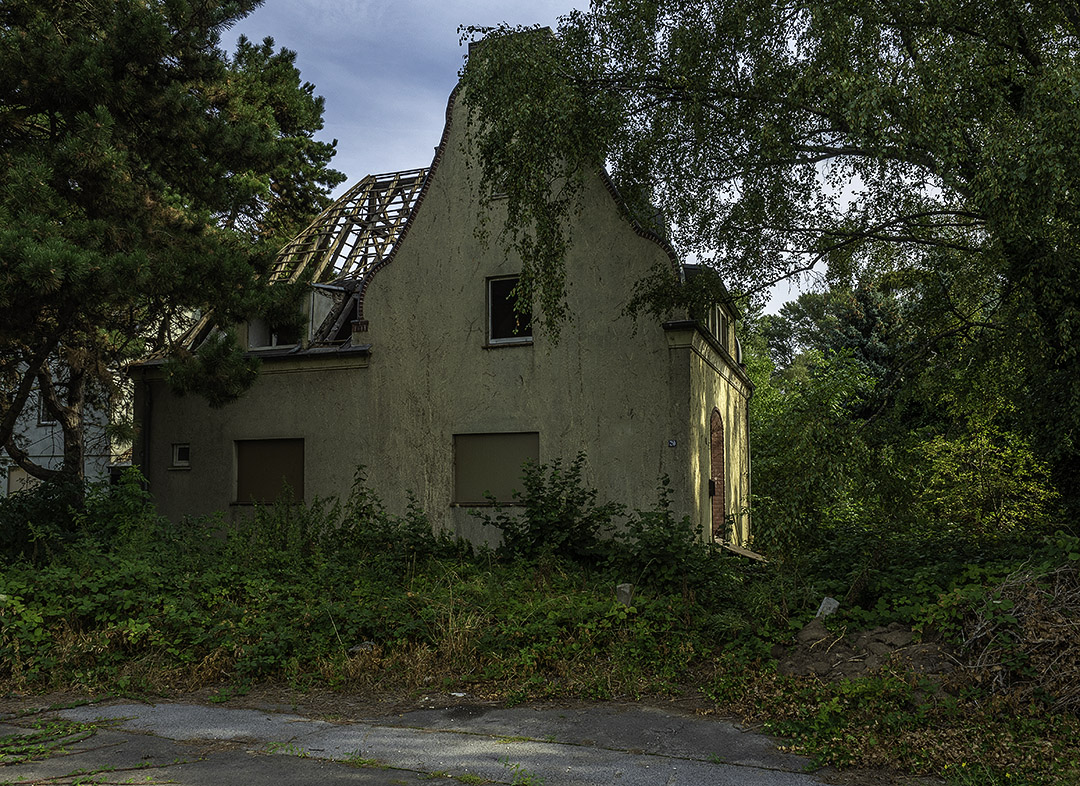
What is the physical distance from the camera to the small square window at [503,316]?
15.5 meters

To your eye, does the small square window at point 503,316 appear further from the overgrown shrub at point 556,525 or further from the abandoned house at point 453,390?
the overgrown shrub at point 556,525

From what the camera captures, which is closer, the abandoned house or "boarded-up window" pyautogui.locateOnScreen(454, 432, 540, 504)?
the abandoned house

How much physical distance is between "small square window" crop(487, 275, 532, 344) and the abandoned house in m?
0.03

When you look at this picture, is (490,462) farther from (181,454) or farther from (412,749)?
(412,749)

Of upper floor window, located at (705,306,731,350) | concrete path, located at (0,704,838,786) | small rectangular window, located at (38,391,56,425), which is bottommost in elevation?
concrete path, located at (0,704,838,786)

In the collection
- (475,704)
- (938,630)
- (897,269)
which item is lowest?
(475,704)

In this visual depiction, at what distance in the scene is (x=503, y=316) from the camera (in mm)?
15617

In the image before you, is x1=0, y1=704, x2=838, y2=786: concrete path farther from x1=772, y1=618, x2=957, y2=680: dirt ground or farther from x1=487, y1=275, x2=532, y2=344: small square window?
x1=487, y1=275, x2=532, y2=344: small square window

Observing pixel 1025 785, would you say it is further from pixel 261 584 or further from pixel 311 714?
pixel 261 584

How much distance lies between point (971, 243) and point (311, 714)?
12717 mm

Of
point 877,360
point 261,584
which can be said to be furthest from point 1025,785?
point 877,360

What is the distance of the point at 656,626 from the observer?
906 centimetres

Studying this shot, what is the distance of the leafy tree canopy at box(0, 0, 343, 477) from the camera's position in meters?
10.8

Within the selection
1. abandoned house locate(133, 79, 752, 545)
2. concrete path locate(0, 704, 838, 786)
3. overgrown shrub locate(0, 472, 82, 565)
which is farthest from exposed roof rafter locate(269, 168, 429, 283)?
concrete path locate(0, 704, 838, 786)
